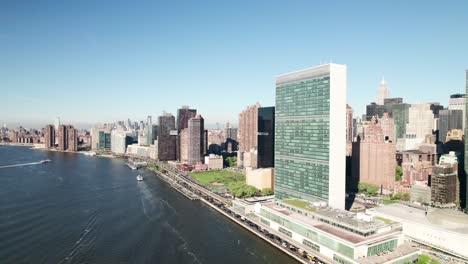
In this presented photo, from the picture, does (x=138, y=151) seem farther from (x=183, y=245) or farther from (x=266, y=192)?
(x=183, y=245)

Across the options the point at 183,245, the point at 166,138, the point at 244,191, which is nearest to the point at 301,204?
the point at 183,245

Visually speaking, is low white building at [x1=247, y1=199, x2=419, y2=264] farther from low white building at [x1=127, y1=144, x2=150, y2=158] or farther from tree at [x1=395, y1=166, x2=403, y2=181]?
low white building at [x1=127, y1=144, x2=150, y2=158]

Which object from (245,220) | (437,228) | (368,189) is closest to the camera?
(437,228)

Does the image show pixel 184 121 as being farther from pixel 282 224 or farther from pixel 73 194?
pixel 282 224

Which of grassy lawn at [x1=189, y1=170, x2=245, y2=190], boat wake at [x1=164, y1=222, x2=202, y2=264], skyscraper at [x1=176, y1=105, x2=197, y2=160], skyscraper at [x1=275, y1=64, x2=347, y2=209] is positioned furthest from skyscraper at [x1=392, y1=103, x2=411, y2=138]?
boat wake at [x1=164, y1=222, x2=202, y2=264]

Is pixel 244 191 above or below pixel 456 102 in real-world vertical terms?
below

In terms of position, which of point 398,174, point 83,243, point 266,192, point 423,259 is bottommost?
point 83,243
